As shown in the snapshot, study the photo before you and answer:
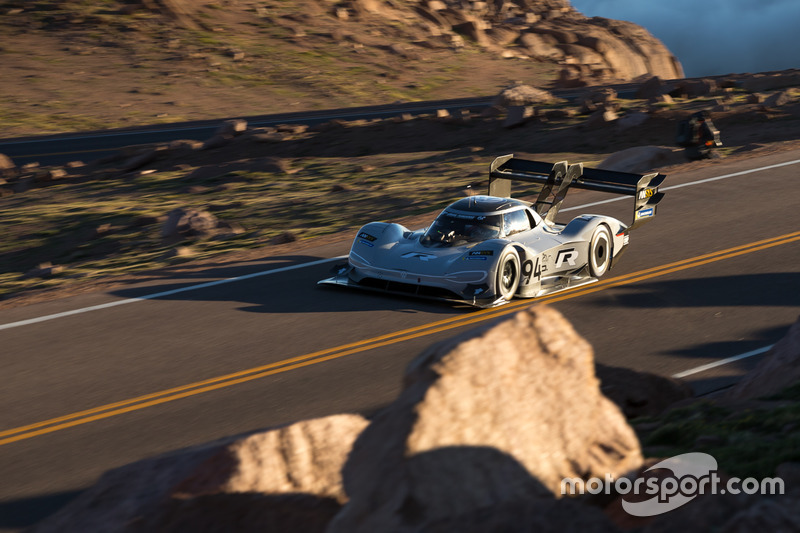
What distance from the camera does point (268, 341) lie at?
1138cm

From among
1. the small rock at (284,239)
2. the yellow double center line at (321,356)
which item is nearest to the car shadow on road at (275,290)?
the yellow double center line at (321,356)

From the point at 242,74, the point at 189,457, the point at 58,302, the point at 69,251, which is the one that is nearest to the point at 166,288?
the point at 58,302

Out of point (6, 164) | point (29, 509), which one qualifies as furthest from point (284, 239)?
point (6, 164)

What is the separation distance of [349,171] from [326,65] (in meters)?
19.8

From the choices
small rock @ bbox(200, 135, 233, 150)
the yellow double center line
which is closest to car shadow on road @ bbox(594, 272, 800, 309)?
the yellow double center line

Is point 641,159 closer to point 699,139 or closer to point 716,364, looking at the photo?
point 699,139

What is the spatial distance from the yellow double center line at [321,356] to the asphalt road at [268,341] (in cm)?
3

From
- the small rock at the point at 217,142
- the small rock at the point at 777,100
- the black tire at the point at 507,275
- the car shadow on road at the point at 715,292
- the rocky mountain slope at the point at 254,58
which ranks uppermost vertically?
the rocky mountain slope at the point at 254,58

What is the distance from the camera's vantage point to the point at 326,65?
4216 centimetres

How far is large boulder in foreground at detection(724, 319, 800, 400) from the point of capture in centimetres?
814

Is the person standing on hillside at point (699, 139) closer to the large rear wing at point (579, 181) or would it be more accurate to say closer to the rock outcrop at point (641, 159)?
the rock outcrop at point (641, 159)

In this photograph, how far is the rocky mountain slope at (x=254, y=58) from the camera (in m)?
36.9

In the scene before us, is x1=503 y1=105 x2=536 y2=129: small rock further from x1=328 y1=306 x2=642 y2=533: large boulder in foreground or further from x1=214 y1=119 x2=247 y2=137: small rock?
x1=328 y1=306 x2=642 y2=533: large boulder in foreground

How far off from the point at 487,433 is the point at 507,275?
7.31 metres
